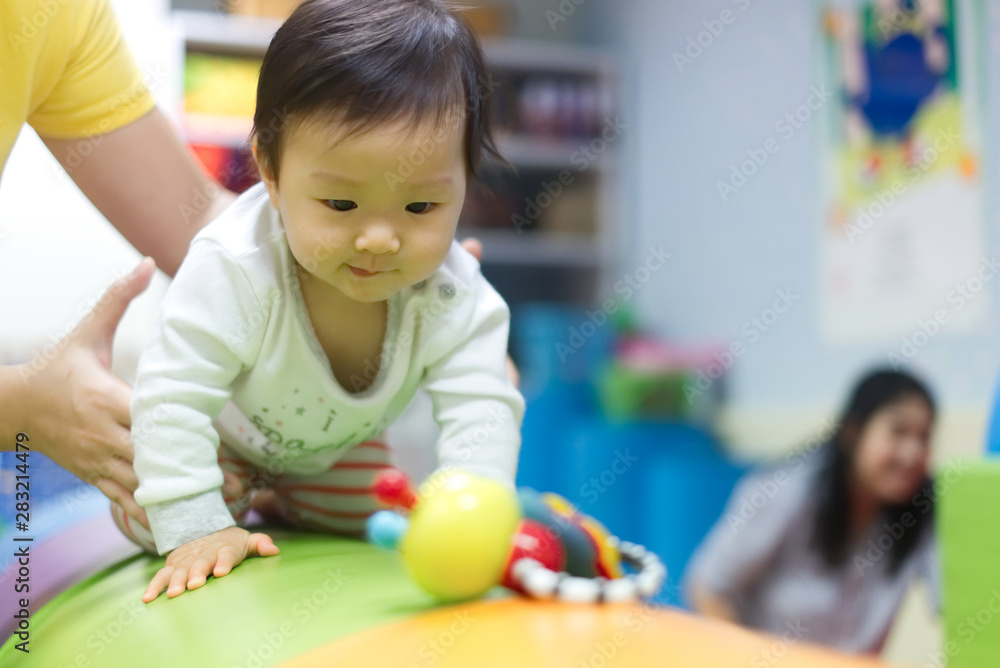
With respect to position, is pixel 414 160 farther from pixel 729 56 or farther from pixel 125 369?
pixel 729 56

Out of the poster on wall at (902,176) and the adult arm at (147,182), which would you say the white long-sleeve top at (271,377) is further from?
the poster on wall at (902,176)

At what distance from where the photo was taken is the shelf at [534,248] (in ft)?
10.6

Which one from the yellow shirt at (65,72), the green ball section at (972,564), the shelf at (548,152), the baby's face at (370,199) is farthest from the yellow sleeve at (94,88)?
the shelf at (548,152)

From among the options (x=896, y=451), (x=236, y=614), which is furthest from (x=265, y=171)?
(x=896, y=451)

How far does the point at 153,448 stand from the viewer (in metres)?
0.70

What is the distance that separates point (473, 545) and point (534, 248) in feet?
9.15

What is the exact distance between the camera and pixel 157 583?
2.14ft

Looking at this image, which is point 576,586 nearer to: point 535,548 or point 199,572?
point 535,548

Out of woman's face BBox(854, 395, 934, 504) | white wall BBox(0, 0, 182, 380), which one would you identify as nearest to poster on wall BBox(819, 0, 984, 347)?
woman's face BBox(854, 395, 934, 504)

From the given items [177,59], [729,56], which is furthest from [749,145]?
[177,59]

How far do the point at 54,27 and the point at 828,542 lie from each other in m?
1.65

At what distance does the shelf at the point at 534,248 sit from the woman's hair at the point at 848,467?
4.70ft

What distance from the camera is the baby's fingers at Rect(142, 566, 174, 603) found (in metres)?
0.64

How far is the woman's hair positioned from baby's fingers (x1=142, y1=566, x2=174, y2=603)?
4.92ft
